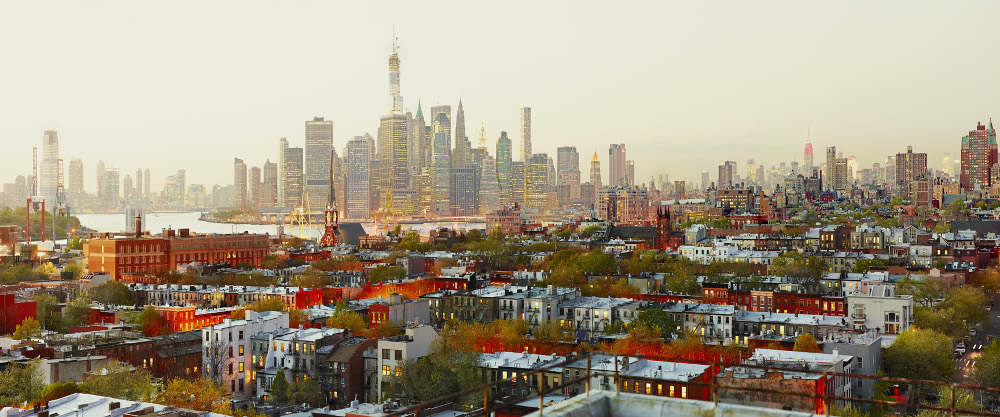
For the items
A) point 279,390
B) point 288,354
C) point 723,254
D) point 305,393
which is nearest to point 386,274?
point 723,254

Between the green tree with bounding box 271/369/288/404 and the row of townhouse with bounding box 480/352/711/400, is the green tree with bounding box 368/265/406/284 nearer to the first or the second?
the green tree with bounding box 271/369/288/404

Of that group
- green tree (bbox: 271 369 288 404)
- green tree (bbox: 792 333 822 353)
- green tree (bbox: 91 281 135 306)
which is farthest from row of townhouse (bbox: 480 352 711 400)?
green tree (bbox: 91 281 135 306)

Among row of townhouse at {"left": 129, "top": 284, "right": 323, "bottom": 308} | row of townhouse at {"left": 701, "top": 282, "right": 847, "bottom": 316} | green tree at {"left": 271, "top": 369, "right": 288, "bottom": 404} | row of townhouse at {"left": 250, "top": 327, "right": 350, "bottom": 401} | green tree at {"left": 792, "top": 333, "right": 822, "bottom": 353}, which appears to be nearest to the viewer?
green tree at {"left": 271, "top": 369, "right": 288, "bottom": 404}

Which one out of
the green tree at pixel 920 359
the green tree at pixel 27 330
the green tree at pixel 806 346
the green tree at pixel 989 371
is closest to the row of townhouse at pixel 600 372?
the green tree at pixel 806 346

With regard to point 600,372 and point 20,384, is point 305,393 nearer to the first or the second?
point 20,384

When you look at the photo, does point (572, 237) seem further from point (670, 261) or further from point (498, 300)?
point (498, 300)
